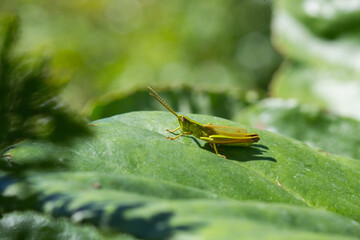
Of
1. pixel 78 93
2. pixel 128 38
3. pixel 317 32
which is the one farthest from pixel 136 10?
pixel 317 32

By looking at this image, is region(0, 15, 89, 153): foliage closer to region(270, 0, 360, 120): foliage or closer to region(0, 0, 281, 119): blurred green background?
region(270, 0, 360, 120): foliage

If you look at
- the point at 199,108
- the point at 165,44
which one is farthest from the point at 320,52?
the point at 165,44

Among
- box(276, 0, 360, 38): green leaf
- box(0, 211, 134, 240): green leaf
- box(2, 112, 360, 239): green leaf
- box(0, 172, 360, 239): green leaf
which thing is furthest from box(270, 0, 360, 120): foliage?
box(0, 211, 134, 240): green leaf

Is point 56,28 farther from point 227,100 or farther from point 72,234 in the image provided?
point 72,234

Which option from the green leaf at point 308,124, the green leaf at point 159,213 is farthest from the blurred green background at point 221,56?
the green leaf at point 159,213

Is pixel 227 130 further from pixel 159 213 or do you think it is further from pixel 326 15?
pixel 326 15

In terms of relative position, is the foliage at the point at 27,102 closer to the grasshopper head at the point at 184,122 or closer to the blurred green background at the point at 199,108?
the blurred green background at the point at 199,108
